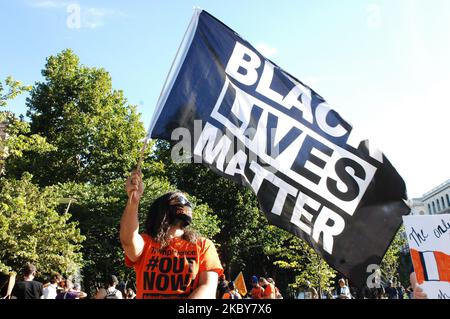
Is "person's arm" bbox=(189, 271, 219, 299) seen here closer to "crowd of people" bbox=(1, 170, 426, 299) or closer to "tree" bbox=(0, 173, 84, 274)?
"crowd of people" bbox=(1, 170, 426, 299)

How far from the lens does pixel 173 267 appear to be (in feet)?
9.34

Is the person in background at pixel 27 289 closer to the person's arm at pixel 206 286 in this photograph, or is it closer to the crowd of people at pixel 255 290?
the crowd of people at pixel 255 290

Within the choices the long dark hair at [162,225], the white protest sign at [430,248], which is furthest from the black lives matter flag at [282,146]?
the long dark hair at [162,225]

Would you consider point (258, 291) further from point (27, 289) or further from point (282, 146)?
point (282, 146)

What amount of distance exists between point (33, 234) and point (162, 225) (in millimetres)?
18839

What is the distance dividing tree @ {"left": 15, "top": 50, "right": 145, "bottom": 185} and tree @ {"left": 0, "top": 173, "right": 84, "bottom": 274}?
10.2m

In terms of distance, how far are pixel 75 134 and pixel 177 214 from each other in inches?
1238

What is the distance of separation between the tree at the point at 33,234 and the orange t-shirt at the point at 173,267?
1676 centimetres

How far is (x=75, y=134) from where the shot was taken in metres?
32.6

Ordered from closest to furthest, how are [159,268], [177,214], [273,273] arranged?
1. [159,268]
2. [177,214]
3. [273,273]

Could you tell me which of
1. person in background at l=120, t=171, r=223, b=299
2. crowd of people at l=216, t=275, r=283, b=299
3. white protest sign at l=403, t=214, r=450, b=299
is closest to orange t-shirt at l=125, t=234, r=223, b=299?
person in background at l=120, t=171, r=223, b=299

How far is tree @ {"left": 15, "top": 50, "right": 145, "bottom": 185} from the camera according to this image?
32.4 metres
